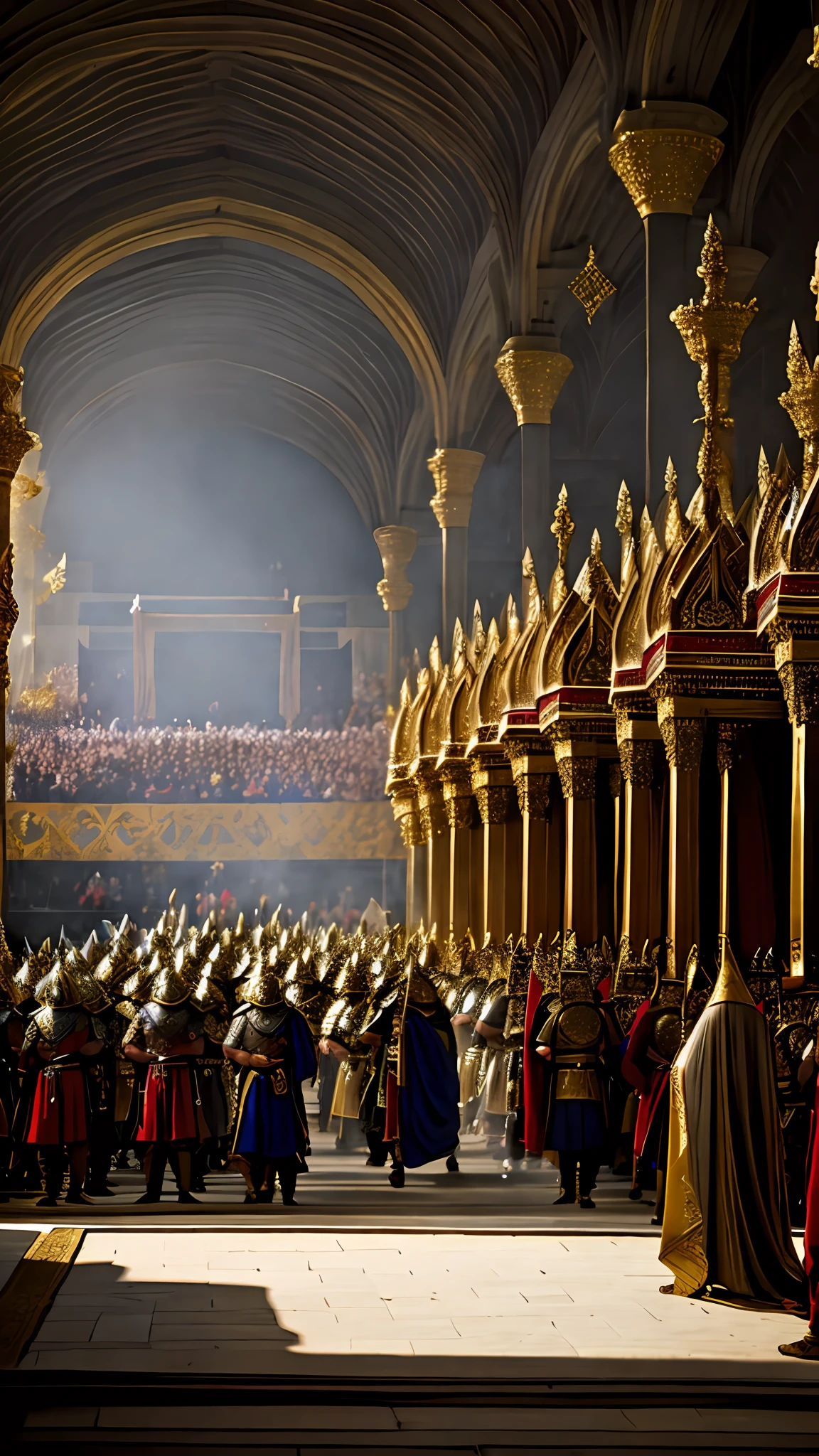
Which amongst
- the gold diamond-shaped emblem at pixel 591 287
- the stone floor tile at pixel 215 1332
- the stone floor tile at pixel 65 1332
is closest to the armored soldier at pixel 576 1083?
the stone floor tile at pixel 215 1332

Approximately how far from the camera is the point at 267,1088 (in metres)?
8.65

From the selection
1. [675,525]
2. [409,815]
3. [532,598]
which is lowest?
[409,815]

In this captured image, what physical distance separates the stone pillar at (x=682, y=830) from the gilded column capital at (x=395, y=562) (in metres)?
19.8

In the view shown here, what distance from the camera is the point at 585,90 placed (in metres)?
15.5

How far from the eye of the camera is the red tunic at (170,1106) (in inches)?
343

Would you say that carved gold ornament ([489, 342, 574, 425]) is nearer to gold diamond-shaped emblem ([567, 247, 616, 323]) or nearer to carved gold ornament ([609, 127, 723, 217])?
gold diamond-shaped emblem ([567, 247, 616, 323])

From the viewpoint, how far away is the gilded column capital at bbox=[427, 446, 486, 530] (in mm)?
22438

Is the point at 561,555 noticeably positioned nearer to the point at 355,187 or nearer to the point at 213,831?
the point at 355,187

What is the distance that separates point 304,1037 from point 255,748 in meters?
19.7

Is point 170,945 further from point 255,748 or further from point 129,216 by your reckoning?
point 255,748

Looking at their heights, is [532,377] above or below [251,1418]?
above

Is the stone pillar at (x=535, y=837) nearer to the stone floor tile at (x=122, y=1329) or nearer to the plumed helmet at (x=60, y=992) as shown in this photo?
the plumed helmet at (x=60, y=992)

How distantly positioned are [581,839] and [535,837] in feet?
4.92

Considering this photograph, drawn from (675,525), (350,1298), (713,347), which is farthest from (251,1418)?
(713,347)
